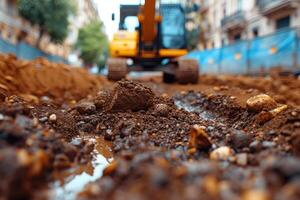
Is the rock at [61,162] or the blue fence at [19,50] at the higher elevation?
the blue fence at [19,50]

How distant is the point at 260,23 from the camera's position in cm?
2538

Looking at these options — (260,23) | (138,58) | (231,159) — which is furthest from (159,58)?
(260,23)

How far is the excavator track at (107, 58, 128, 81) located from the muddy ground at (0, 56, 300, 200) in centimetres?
427

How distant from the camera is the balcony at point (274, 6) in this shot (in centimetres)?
2114

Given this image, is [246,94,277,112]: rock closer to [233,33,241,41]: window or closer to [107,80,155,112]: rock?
[107,80,155,112]: rock

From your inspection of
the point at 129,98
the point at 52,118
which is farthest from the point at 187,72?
the point at 52,118

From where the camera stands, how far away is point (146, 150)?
2.65 meters

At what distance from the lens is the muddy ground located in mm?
1611

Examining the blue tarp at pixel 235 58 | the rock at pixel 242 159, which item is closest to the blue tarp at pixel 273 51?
the blue tarp at pixel 235 58

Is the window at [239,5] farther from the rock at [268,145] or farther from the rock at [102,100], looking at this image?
the rock at [268,145]

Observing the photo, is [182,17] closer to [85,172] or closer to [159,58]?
[159,58]

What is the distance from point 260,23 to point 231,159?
24.5m

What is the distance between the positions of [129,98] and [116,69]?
5.47 m

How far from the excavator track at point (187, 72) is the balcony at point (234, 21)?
62.7 ft
